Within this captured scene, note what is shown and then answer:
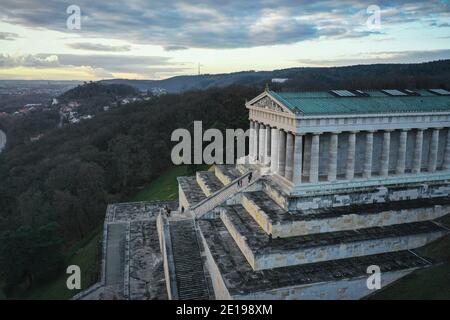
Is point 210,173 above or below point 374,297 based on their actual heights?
above

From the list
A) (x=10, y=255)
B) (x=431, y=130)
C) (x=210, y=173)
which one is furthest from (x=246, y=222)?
(x=10, y=255)

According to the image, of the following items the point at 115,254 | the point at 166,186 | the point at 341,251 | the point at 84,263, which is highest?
the point at 341,251

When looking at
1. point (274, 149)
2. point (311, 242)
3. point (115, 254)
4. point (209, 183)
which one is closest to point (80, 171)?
point (115, 254)

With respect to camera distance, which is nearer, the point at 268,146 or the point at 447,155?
the point at 447,155

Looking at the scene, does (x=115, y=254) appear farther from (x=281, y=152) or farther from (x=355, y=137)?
(x=355, y=137)

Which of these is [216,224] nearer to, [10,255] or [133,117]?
[10,255]

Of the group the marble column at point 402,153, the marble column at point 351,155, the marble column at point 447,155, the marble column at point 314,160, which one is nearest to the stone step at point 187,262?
the marble column at point 314,160

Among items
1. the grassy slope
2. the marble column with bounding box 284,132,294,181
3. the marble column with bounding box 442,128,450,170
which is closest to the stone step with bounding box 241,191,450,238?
the marble column with bounding box 284,132,294,181
